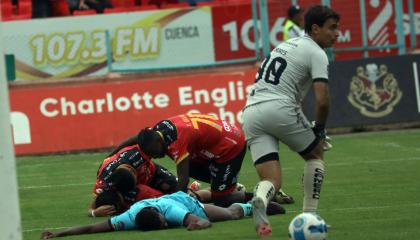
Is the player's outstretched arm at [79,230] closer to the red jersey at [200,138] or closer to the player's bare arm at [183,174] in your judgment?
the player's bare arm at [183,174]

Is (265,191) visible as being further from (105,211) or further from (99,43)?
(99,43)

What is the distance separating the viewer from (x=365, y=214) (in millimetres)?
11492

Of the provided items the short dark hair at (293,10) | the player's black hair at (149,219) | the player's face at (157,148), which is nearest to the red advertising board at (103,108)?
the short dark hair at (293,10)

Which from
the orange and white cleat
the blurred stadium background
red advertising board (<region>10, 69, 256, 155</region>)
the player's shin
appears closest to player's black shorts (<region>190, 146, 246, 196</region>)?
the player's shin

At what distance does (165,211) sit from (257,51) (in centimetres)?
1143

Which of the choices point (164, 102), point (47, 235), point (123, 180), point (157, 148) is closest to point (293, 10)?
point (164, 102)

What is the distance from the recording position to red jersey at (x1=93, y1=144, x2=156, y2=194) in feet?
39.6

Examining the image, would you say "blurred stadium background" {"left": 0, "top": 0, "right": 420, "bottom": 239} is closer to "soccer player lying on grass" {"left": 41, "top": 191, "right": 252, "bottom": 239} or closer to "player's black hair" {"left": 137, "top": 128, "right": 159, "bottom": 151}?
"player's black hair" {"left": 137, "top": 128, "right": 159, "bottom": 151}

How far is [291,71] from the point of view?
10.2m

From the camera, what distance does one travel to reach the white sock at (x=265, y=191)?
984 centimetres

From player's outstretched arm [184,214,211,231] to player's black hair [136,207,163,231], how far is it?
0.85ft

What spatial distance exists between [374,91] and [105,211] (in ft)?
33.2

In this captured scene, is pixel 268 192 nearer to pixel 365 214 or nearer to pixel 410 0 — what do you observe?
pixel 365 214

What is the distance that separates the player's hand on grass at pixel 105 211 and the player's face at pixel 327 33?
11.0ft
